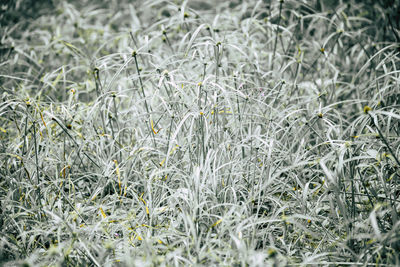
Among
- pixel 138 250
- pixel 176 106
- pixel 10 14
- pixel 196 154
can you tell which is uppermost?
pixel 10 14

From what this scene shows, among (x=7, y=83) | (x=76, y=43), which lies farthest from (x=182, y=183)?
(x=76, y=43)

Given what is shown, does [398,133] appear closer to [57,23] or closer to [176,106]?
[176,106]

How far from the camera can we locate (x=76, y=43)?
2959 millimetres

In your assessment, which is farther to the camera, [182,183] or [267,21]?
[267,21]

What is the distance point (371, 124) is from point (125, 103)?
5.11 feet

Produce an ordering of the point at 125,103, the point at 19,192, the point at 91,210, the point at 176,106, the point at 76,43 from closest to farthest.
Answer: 1. the point at 91,210
2. the point at 19,192
3. the point at 176,106
4. the point at 125,103
5. the point at 76,43

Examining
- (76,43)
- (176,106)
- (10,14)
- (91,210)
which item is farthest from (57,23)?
(91,210)

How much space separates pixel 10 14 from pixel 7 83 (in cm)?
120

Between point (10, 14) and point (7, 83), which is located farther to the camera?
point (10, 14)

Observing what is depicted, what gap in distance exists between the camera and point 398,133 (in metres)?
1.79

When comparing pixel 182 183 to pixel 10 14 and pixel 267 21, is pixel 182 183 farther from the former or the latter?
pixel 10 14

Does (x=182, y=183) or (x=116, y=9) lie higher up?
(x=116, y=9)

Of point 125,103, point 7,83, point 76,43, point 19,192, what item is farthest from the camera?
point 76,43

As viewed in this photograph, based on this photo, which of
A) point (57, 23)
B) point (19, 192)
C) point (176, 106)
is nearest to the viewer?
point (19, 192)
